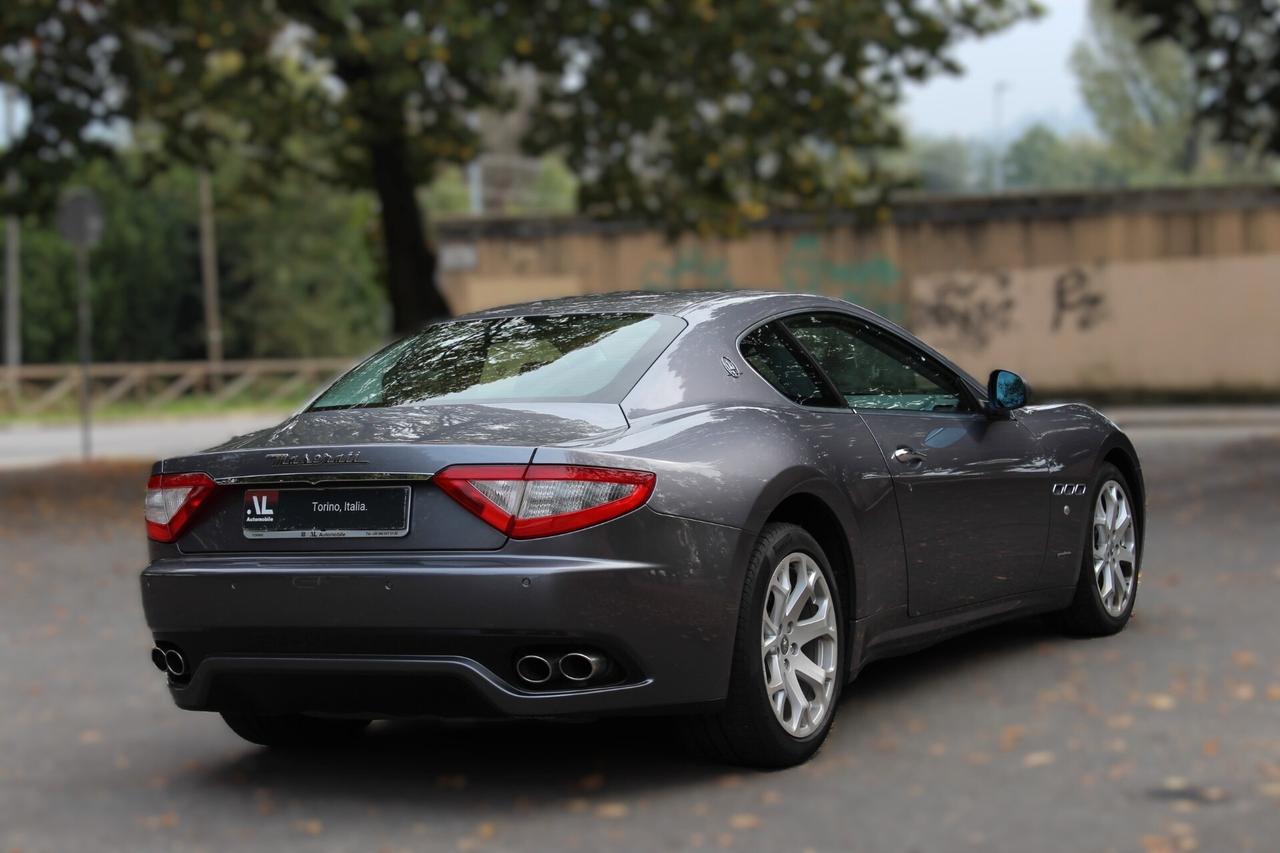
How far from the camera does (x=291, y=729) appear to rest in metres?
6.21

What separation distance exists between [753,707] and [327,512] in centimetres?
136

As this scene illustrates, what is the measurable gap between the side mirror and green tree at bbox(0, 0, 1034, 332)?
34.2 ft

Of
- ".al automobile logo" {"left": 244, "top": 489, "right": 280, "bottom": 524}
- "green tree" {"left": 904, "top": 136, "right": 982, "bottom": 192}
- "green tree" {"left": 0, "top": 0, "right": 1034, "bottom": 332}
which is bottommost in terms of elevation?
".al automobile logo" {"left": 244, "top": 489, "right": 280, "bottom": 524}

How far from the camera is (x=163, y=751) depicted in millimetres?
6473

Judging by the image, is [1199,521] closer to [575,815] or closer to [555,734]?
[555,734]

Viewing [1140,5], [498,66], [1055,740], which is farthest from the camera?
[1140,5]

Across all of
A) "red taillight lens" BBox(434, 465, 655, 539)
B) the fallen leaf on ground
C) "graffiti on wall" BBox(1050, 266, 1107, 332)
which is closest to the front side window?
the fallen leaf on ground

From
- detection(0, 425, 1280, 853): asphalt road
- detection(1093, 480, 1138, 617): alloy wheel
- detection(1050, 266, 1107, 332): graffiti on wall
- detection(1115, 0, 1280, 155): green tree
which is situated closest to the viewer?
detection(0, 425, 1280, 853): asphalt road

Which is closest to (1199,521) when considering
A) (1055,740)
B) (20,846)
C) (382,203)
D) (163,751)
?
(1055,740)

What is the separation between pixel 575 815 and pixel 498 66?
12.5 metres

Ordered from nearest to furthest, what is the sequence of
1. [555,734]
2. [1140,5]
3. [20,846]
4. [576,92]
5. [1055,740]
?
[20,846] < [1055,740] < [555,734] < [1140,5] < [576,92]

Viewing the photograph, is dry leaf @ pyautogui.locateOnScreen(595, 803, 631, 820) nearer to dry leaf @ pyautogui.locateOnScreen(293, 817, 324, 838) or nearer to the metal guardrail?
dry leaf @ pyautogui.locateOnScreen(293, 817, 324, 838)

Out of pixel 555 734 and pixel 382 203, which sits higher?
pixel 382 203

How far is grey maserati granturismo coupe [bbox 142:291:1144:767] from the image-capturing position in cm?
509
